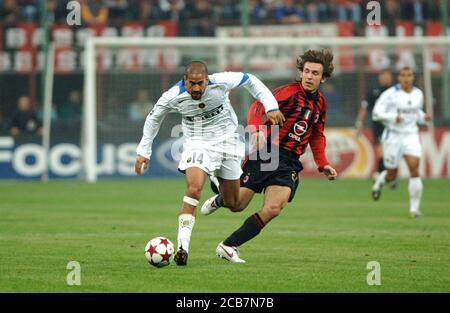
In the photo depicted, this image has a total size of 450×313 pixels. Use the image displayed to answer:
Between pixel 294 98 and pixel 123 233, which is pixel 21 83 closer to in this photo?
pixel 123 233

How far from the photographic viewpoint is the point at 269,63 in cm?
2802

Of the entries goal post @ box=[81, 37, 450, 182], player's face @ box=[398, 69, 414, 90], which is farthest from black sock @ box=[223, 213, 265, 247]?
goal post @ box=[81, 37, 450, 182]

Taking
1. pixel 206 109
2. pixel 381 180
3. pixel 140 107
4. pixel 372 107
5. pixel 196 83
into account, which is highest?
pixel 196 83

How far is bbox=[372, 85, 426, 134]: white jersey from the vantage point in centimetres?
1884

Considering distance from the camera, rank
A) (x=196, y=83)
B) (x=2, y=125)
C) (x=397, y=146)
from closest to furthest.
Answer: (x=196, y=83)
(x=397, y=146)
(x=2, y=125)

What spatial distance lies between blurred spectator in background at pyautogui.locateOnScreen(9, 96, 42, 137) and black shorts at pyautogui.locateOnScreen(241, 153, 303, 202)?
52.0ft

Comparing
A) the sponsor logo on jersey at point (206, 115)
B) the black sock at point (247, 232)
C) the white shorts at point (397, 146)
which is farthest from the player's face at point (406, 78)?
the black sock at point (247, 232)

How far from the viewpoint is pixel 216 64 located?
2788 centimetres

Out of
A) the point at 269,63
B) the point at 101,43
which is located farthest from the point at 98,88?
the point at 269,63

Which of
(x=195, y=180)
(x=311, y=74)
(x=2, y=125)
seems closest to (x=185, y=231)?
(x=195, y=180)

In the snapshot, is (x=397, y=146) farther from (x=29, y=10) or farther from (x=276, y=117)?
(x=29, y=10)

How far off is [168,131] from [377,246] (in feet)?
48.7

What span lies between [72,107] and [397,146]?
1206 centimetres
